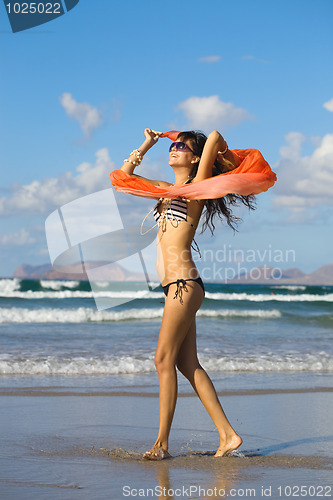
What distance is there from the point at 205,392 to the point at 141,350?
6858 mm

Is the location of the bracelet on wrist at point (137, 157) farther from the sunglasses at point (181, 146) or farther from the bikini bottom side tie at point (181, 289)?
the bikini bottom side tie at point (181, 289)

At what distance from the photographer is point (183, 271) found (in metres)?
4.29

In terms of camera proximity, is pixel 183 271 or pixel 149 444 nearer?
pixel 183 271

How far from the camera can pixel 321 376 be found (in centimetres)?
887

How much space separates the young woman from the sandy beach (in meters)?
0.32

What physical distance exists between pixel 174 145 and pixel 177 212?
50 cm

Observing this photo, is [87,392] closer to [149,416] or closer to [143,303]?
[149,416]

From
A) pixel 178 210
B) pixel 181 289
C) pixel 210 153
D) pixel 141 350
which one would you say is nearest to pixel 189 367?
pixel 181 289

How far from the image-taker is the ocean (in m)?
8.29

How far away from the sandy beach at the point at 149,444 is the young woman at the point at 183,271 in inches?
12.5

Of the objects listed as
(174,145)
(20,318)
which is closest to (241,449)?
(174,145)

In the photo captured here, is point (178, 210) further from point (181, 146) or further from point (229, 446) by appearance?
point (229, 446)

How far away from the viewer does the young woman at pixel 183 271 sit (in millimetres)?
4281

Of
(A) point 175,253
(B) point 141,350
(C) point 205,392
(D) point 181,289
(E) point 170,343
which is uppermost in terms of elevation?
(A) point 175,253
